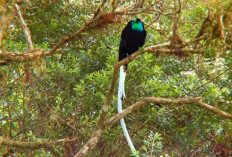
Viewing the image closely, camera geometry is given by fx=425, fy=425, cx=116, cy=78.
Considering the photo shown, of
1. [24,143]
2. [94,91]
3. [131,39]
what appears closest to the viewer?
[24,143]

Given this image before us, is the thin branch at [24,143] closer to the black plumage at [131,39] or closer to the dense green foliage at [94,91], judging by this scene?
the dense green foliage at [94,91]

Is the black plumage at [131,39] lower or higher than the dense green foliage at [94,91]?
higher

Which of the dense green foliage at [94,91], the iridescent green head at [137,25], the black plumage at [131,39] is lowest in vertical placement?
the dense green foliage at [94,91]

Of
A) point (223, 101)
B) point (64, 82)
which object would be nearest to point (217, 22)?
point (223, 101)

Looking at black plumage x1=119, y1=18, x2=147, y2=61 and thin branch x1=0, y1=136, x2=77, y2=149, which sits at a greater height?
black plumage x1=119, y1=18, x2=147, y2=61

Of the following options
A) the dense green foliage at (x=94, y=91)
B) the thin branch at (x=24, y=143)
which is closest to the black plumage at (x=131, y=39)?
the dense green foliage at (x=94, y=91)

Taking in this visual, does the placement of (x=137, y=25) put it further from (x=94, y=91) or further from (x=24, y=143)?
(x=24, y=143)

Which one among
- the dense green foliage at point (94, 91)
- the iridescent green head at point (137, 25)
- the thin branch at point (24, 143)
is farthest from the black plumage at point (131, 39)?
the thin branch at point (24, 143)

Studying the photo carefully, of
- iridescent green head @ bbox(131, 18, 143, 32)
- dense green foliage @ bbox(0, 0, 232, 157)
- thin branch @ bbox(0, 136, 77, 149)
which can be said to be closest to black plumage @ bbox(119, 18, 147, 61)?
iridescent green head @ bbox(131, 18, 143, 32)

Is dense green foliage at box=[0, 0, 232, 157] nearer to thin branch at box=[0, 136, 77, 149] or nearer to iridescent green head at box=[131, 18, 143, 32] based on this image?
iridescent green head at box=[131, 18, 143, 32]

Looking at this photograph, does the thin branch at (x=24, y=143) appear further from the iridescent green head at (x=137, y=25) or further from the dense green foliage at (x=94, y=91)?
the iridescent green head at (x=137, y=25)

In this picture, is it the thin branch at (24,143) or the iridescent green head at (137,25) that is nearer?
the thin branch at (24,143)

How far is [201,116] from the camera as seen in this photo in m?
4.38

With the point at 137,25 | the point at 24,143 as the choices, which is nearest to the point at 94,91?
the point at 137,25
